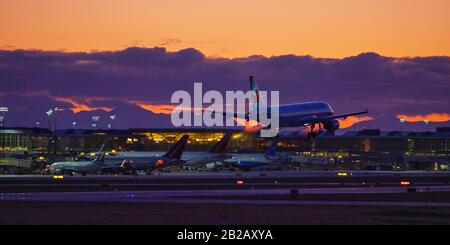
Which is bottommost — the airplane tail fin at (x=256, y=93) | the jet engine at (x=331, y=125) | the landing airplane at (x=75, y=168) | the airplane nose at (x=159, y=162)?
the landing airplane at (x=75, y=168)

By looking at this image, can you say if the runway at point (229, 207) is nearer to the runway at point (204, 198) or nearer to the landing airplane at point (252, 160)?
the runway at point (204, 198)

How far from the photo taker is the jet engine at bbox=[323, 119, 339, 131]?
5655 inches

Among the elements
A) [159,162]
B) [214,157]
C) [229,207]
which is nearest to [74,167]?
[159,162]

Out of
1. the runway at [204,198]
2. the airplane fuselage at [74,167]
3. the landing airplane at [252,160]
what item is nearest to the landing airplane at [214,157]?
the landing airplane at [252,160]

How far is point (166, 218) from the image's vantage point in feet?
175

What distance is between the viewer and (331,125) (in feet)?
472

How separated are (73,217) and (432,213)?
2399 cm

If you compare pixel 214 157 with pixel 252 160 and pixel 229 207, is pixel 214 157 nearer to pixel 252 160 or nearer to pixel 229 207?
pixel 252 160

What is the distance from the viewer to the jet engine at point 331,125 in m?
144

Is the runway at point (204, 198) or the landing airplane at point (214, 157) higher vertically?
the landing airplane at point (214, 157)

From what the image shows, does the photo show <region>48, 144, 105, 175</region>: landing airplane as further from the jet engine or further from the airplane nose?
the jet engine
